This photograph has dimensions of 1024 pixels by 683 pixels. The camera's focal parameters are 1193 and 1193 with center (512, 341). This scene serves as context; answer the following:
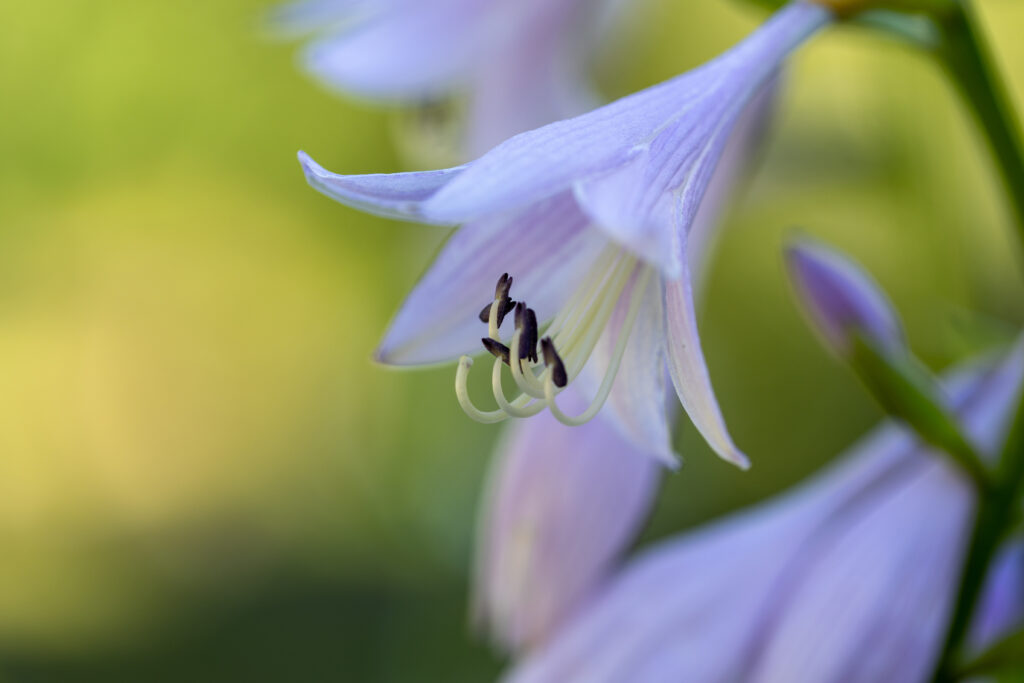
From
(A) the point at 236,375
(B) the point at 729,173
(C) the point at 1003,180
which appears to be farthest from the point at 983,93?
(A) the point at 236,375

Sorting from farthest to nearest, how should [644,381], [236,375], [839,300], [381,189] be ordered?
1. [236,375]
2. [839,300]
3. [644,381]
4. [381,189]

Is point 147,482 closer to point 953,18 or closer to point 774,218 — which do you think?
point 774,218

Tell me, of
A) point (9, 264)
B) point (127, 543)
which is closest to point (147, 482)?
point (127, 543)

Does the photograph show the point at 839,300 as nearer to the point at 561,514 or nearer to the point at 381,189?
the point at 561,514

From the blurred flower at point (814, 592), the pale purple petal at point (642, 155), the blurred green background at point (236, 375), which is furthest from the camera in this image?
the blurred green background at point (236, 375)

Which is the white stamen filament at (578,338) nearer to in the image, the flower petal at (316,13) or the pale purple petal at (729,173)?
the pale purple petal at (729,173)

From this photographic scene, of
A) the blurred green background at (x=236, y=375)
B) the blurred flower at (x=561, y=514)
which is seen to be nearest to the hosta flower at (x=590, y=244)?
the blurred flower at (x=561, y=514)

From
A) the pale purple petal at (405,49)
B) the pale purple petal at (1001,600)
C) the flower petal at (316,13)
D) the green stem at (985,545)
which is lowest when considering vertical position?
the pale purple petal at (1001,600)
